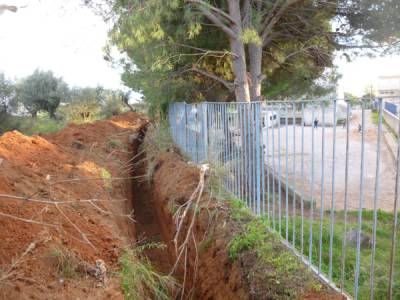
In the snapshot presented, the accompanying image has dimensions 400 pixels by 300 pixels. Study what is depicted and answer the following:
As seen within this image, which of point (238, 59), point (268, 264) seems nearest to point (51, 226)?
point (268, 264)

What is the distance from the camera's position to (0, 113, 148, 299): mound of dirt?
313 centimetres

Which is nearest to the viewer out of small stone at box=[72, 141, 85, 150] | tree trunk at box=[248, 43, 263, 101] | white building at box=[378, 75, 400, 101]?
white building at box=[378, 75, 400, 101]

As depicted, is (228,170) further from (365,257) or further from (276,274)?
(276,274)

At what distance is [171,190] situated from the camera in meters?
6.85

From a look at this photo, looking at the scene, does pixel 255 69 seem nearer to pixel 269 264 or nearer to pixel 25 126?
pixel 269 264

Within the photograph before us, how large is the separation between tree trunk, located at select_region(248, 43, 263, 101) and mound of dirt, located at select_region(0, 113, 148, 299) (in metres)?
3.92

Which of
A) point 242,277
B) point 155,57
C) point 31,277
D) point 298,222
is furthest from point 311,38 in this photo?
point 31,277

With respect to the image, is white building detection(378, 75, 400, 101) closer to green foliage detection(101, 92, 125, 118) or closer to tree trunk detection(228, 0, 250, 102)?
tree trunk detection(228, 0, 250, 102)

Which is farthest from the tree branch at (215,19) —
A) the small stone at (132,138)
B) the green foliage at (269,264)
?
the small stone at (132,138)

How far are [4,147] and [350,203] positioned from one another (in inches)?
323

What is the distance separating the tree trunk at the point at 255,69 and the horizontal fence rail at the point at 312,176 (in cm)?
163

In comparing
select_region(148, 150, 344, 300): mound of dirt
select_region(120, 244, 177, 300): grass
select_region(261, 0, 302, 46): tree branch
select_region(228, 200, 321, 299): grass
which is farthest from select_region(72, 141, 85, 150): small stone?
select_region(228, 200, 321, 299): grass

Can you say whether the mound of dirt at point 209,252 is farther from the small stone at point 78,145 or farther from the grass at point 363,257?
the small stone at point 78,145

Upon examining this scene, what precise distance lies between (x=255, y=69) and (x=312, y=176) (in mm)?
5951
